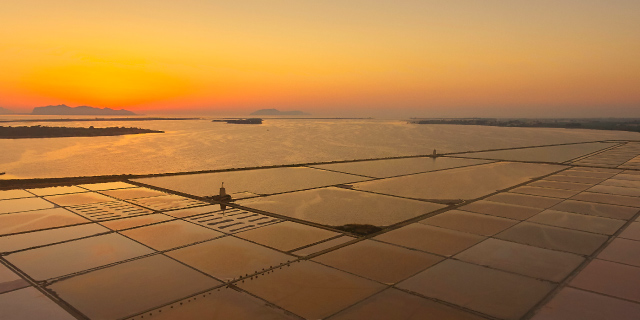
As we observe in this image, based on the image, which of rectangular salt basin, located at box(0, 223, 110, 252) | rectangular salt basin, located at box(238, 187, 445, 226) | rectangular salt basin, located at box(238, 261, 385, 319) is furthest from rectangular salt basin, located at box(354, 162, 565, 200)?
rectangular salt basin, located at box(0, 223, 110, 252)

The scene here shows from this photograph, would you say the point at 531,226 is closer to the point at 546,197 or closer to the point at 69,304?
the point at 546,197

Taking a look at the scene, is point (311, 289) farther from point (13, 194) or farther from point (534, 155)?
point (534, 155)

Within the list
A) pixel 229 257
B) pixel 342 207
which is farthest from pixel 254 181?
pixel 229 257

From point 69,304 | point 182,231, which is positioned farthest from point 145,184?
point 69,304

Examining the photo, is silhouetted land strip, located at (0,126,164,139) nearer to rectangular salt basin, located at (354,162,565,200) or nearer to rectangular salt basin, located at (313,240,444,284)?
rectangular salt basin, located at (354,162,565,200)

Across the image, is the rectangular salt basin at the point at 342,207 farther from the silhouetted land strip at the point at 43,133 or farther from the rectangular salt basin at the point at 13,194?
the silhouetted land strip at the point at 43,133
